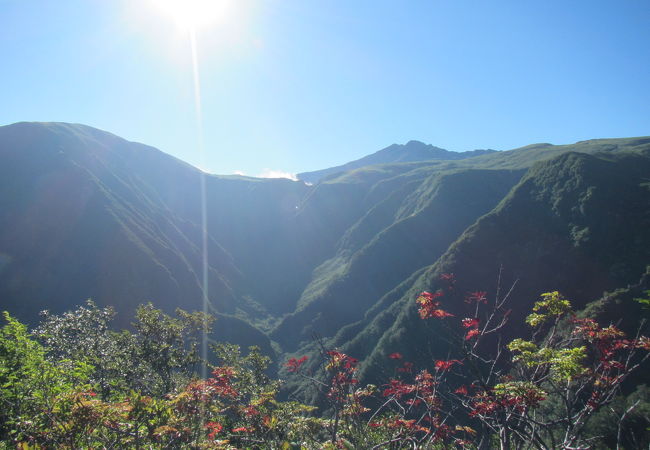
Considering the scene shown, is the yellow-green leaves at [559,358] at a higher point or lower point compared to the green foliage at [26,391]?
higher

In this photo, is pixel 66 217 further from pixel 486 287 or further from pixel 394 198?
pixel 394 198

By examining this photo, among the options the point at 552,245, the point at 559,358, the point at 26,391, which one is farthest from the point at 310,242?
the point at 559,358

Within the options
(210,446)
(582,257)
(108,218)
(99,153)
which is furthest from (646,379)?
(99,153)

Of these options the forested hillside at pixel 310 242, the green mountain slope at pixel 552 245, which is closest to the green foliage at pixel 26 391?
the forested hillside at pixel 310 242

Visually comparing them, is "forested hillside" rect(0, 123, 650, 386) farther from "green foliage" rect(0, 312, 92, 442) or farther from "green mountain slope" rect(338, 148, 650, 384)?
"green foliage" rect(0, 312, 92, 442)

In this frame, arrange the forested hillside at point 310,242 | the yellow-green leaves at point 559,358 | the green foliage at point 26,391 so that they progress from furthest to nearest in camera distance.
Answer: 1. the forested hillside at point 310,242
2. the green foliage at point 26,391
3. the yellow-green leaves at point 559,358

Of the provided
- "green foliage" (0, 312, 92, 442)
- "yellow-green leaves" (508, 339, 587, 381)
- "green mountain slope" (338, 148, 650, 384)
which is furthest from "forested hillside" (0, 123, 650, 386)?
"green foliage" (0, 312, 92, 442)

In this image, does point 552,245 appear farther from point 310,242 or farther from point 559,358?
point 310,242

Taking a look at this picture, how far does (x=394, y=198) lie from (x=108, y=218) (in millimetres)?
123723

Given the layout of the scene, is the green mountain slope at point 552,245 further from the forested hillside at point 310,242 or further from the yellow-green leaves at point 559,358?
the yellow-green leaves at point 559,358

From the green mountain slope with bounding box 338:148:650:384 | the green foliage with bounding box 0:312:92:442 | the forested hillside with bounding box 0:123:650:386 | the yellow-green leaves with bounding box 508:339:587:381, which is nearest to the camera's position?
the yellow-green leaves with bounding box 508:339:587:381

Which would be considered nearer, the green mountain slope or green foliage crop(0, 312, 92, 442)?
green foliage crop(0, 312, 92, 442)

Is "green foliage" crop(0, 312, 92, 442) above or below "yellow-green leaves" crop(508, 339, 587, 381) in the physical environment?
below

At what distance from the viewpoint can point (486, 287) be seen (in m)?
69.1
